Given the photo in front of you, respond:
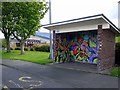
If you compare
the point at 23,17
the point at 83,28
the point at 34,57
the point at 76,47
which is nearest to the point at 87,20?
the point at 83,28

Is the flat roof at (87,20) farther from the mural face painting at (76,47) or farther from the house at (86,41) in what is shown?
the mural face painting at (76,47)

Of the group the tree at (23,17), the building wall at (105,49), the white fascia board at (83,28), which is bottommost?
the building wall at (105,49)

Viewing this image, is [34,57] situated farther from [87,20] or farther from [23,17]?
[87,20]

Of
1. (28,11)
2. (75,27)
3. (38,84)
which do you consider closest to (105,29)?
(75,27)

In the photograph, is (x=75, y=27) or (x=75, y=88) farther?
(x=75, y=27)

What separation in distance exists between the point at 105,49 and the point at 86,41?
383 centimetres

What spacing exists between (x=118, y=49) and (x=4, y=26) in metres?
19.0

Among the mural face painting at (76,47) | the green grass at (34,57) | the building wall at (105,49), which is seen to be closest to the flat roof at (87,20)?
the building wall at (105,49)

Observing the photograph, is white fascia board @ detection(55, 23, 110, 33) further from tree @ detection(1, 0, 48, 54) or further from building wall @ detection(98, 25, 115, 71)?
tree @ detection(1, 0, 48, 54)

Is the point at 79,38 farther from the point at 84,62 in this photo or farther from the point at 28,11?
the point at 28,11

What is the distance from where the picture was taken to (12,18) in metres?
29.5

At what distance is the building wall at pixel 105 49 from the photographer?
13.5 meters

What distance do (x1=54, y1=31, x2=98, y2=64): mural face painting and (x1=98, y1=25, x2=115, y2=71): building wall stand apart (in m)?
1.71

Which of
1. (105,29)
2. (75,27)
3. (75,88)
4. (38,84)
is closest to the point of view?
(75,88)
